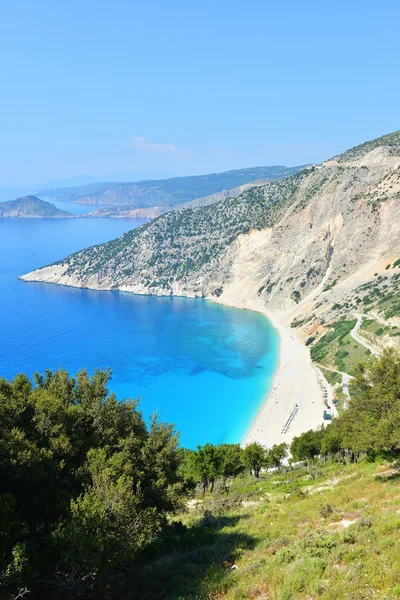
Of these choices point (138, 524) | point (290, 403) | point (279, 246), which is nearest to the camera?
point (138, 524)

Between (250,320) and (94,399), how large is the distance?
92219mm

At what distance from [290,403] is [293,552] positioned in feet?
177

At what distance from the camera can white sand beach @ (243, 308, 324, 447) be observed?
2213 inches

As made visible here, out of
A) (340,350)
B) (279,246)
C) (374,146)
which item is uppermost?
(374,146)

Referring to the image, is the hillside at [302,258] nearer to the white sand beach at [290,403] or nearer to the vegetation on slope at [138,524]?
the white sand beach at [290,403]

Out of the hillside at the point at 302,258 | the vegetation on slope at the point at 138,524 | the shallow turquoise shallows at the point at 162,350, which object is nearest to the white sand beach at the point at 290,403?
the shallow turquoise shallows at the point at 162,350

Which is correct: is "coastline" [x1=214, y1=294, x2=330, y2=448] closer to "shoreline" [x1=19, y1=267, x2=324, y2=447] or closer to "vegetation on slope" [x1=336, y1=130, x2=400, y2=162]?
"shoreline" [x1=19, y1=267, x2=324, y2=447]

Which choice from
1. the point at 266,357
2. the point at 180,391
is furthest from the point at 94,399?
the point at 266,357

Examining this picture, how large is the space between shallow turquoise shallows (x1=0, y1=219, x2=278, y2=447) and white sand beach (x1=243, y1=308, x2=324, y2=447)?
83.3 inches

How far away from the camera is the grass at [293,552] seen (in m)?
10.4

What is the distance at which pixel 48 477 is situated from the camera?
1368 centimetres

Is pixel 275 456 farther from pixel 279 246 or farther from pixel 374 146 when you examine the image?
pixel 374 146

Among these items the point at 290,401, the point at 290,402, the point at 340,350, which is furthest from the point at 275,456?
the point at 340,350

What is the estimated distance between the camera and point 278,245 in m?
127
